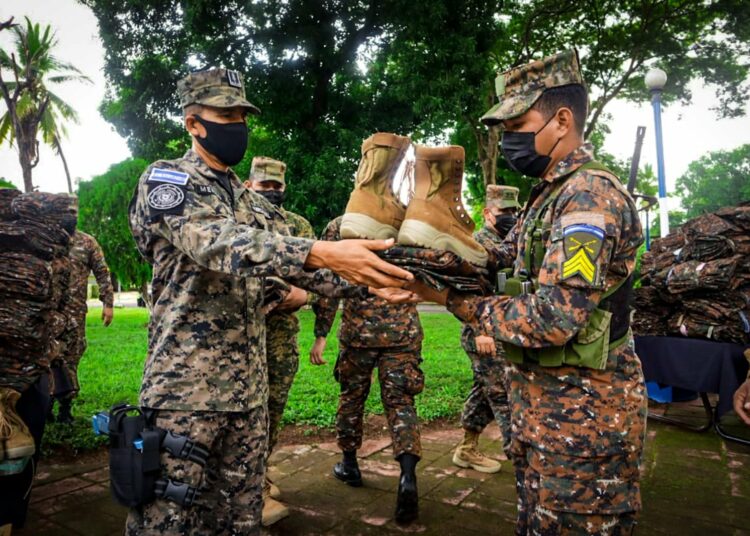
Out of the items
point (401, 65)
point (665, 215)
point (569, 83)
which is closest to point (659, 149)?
point (665, 215)

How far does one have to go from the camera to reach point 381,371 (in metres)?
3.68

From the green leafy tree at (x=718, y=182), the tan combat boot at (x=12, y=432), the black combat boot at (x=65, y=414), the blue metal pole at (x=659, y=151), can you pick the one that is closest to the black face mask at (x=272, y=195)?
the tan combat boot at (x=12, y=432)

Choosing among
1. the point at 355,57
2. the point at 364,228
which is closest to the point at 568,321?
the point at 364,228

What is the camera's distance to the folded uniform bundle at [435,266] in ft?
6.01

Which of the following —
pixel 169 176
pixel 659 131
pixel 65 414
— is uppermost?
pixel 659 131

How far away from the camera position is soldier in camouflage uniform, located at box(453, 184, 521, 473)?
379 centimetres

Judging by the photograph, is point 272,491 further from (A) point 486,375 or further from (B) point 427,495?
(A) point 486,375

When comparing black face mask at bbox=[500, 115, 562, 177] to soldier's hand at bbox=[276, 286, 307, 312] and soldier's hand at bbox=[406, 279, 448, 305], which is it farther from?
soldier's hand at bbox=[276, 286, 307, 312]

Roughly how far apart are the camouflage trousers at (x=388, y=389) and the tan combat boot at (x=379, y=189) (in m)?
1.70

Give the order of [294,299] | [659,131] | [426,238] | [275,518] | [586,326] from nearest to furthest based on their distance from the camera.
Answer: [586,326] < [426,238] < [294,299] < [275,518] < [659,131]

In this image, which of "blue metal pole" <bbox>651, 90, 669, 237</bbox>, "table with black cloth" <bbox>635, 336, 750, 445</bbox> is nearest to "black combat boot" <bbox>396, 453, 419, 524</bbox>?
"table with black cloth" <bbox>635, 336, 750, 445</bbox>

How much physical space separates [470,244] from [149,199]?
1279 mm

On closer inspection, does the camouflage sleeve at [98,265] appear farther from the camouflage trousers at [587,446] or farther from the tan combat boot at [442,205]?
the camouflage trousers at [587,446]

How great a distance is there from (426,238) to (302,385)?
543cm
